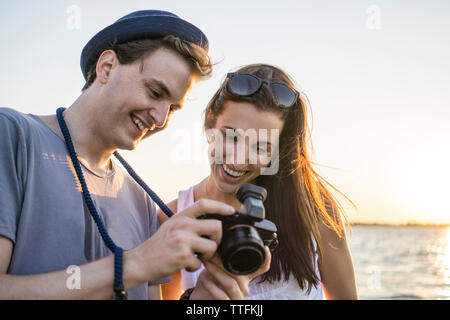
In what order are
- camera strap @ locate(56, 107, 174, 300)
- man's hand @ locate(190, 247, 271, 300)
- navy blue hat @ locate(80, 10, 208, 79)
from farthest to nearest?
navy blue hat @ locate(80, 10, 208, 79)
man's hand @ locate(190, 247, 271, 300)
camera strap @ locate(56, 107, 174, 300)

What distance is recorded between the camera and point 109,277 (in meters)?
1.39

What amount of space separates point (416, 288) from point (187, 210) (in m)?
17.3

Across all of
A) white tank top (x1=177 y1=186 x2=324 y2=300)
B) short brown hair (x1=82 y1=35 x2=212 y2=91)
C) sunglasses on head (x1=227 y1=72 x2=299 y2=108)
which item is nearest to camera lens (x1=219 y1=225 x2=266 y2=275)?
short brown hair (x1=82 y1=35 x2=212 y2=91)

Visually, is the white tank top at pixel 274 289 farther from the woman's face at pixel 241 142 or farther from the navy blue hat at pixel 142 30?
the navy blue hat at pixel 142 30

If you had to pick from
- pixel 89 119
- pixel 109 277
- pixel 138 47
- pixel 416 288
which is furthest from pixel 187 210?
pixel 416 288

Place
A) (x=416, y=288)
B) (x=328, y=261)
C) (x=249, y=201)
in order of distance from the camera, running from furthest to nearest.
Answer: (x=416, y=288) < (x=328, y=261) < (x=249, y=201)

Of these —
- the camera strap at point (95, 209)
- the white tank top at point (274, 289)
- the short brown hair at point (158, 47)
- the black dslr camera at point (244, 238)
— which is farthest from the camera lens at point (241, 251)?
the white tank top at point (274, 289)

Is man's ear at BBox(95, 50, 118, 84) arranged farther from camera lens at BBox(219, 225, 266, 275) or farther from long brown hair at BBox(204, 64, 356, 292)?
camera lens at BBox(219, 225, 266, 275)

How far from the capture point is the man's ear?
79.3 inches

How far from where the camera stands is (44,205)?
1578 millimetres

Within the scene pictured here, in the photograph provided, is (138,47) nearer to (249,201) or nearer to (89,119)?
(89,119)

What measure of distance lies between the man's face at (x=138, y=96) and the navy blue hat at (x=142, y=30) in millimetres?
140

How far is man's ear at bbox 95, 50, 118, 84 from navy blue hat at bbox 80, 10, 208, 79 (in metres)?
0.09

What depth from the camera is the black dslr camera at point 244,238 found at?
1528 millimetres
